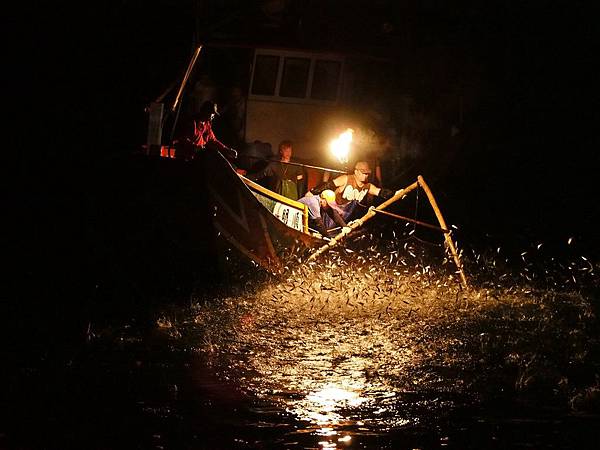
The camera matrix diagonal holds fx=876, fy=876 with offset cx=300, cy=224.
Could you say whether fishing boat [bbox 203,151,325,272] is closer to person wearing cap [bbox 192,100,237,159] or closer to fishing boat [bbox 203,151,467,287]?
fishing boat [bbox 203,151,467,287]

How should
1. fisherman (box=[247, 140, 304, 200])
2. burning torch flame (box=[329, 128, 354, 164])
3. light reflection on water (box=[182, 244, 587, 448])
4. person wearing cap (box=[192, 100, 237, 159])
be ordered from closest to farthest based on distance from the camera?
light reflection on water (box=[182, 244, 587, 448]) → person wearing cap (box=[192, 100, 237, 159]) → fisherman (box=[247, 140, 304, 200]) → burning torch flame (box=[329, 128, 354, 164])

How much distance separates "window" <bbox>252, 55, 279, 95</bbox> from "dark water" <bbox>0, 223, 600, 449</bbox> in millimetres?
6964

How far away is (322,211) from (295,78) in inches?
260

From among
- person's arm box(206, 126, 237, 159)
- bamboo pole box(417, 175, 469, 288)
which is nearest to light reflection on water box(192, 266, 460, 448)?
bamboo pole box(417, 175, 469, 288)

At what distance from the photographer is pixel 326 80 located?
20.7 m

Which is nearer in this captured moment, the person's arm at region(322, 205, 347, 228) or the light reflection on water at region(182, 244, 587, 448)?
the light reflection on water at region(182, 244, 587, 448)

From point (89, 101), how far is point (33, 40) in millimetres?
2228

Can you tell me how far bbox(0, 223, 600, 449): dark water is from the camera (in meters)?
8.17

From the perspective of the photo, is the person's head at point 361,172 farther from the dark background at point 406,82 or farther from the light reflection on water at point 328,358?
the dark background at point 406,82

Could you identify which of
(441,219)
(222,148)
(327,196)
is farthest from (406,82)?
(222,148)

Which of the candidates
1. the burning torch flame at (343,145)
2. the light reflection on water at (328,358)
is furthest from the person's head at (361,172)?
the light reflection on water at (328,358)

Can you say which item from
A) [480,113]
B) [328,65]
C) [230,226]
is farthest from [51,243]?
[480,113]

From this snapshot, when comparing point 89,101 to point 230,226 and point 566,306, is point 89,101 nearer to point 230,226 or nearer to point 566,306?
point 230,226

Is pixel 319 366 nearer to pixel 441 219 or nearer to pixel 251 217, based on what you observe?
pixel 251 217
